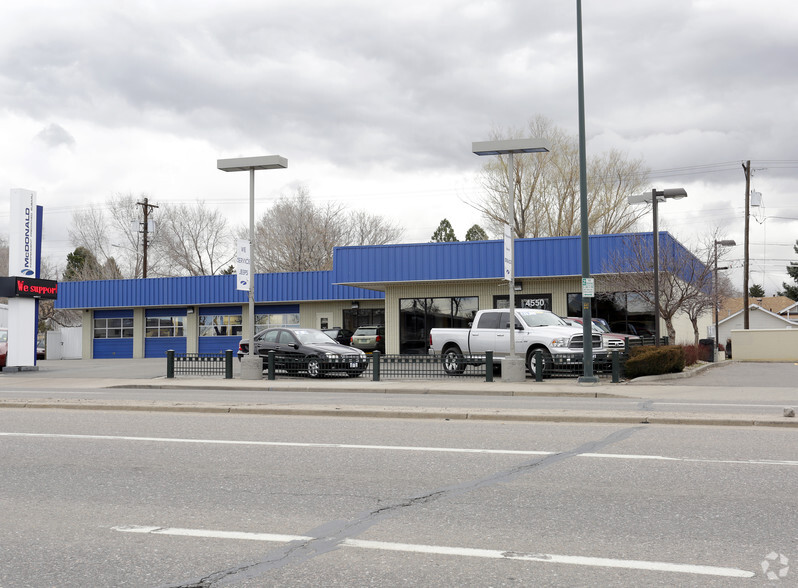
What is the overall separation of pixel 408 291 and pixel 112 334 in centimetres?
2311

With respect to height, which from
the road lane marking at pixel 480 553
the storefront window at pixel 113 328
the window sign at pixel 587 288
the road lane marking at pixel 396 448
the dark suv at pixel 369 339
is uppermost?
the window sign at pixel 587 288

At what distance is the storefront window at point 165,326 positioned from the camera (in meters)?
47.2

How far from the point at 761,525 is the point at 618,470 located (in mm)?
2028

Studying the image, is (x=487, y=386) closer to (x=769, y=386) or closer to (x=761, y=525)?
(x=769, y=386)

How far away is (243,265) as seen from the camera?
73.7 ft

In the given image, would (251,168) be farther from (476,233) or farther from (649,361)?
(476,233)

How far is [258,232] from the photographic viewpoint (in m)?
59.8

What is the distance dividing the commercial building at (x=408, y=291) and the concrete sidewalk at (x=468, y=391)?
19.0 feet

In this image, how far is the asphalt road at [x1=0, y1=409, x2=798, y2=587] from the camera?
15.1 ft

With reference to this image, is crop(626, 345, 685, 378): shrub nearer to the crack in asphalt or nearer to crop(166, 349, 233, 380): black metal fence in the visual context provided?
crop(166, 349, 233, 380): black metal fence

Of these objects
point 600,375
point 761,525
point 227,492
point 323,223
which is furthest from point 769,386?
point 323,223

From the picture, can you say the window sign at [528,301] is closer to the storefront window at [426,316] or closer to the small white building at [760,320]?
the storefront window at [426,316]

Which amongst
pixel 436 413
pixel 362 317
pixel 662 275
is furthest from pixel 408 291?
pixel 436 413

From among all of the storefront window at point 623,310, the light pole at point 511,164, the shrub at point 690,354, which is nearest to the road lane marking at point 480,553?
the light pole at point 511,164
